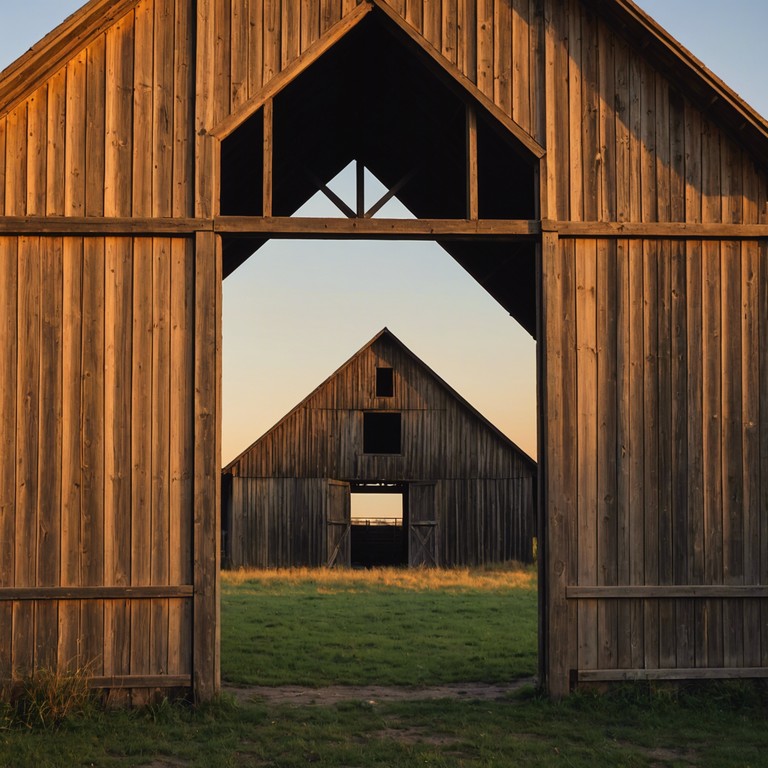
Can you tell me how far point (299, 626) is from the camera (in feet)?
62.0

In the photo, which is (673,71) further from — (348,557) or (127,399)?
(348,557)

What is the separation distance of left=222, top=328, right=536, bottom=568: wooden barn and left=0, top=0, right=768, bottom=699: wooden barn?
20448mm

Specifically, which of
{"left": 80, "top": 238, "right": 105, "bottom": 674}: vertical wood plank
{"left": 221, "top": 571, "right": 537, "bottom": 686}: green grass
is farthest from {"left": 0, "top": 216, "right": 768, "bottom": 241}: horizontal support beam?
{"left": 221, "top": 571, "right": 537, "bottom": 686}: green grass

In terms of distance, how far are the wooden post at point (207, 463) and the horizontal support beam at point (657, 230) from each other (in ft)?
12.0

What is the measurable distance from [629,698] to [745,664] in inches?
54.8

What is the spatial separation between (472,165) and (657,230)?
85.5 inches

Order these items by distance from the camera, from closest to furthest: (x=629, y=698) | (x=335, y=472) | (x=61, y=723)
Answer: (x=61, y=723) < (x=629, y=698) < (x=335, y=472)

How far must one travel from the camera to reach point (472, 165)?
39.7 feet

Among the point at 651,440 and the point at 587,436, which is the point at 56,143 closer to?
the point at 587,436

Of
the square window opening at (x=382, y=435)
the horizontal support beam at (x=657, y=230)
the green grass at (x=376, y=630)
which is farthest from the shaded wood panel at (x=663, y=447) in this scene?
the square window opening at (x=382, y=435)

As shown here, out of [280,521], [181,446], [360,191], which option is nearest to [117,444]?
[181,446]

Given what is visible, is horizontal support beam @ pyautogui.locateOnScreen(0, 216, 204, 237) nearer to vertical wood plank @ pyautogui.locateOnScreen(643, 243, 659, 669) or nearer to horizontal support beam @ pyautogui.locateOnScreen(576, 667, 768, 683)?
vertical wood plank @ pyautogui.locateOnScreen(643, 243, 659, 669)

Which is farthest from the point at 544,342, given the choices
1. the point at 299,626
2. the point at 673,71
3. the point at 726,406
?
the point at 299,626

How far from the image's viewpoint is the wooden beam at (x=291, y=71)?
1193 cm
